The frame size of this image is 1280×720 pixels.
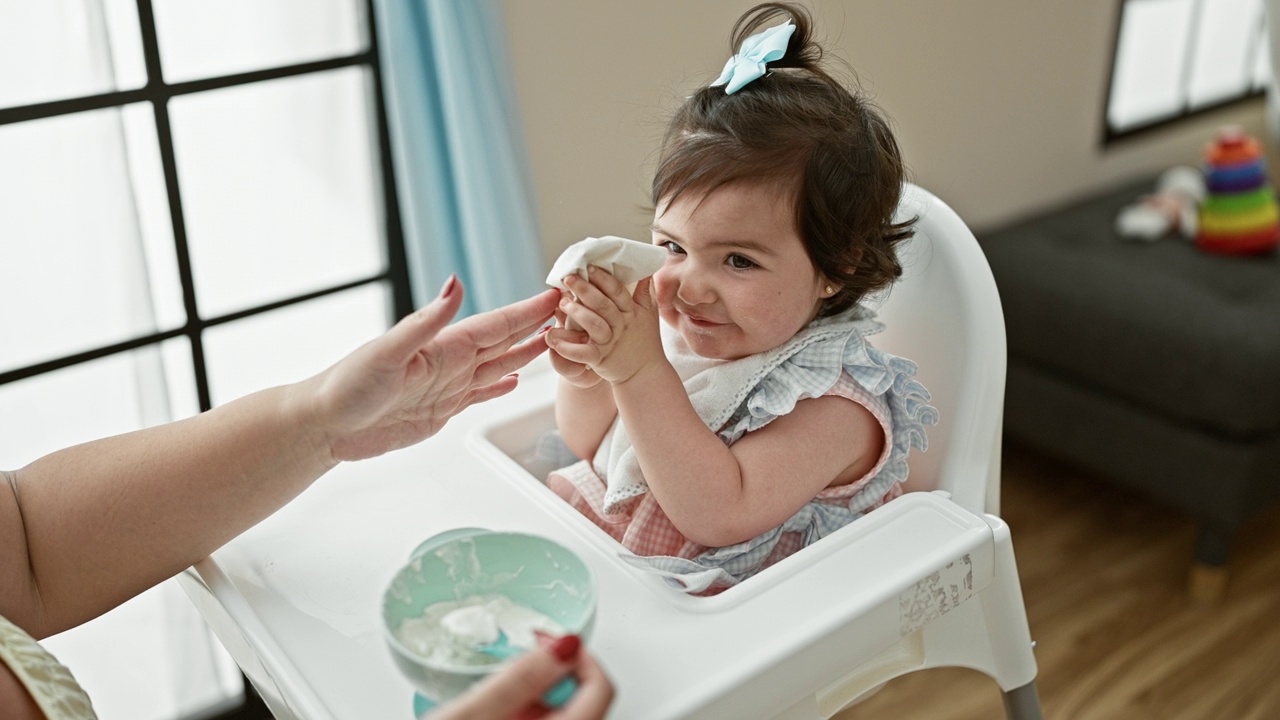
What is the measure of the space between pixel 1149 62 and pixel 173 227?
233 centimetres

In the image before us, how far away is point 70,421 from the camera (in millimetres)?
1662

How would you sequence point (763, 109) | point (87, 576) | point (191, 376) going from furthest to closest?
1. point (191, 376)
2. point (763, 109)
3. point (87, 576)

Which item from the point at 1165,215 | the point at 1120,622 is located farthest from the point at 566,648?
the point at 1165,215

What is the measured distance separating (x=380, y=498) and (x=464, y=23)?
780mm

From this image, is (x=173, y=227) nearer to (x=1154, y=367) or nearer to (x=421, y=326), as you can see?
(x=421, y=326)

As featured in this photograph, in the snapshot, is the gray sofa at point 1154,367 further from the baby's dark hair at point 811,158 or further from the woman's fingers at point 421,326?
the woman's fingers at point 421,326

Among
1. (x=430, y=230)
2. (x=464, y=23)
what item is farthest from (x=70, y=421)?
(x=464, y=23)

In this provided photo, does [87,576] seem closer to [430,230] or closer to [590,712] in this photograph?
[590,712]

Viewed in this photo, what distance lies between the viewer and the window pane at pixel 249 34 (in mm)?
1577

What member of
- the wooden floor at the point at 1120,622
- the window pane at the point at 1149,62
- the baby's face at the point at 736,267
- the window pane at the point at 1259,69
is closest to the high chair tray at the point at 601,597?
the baby's face at the point at 736,267

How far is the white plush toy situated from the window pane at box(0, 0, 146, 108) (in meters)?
1.90

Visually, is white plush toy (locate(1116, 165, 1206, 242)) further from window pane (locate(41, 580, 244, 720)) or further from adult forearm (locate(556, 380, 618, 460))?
window pane (locate(41, 580, 244, 720))

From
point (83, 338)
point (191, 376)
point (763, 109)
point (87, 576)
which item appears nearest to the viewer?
point (87, 576)

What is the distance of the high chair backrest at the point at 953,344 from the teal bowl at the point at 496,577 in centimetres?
46
